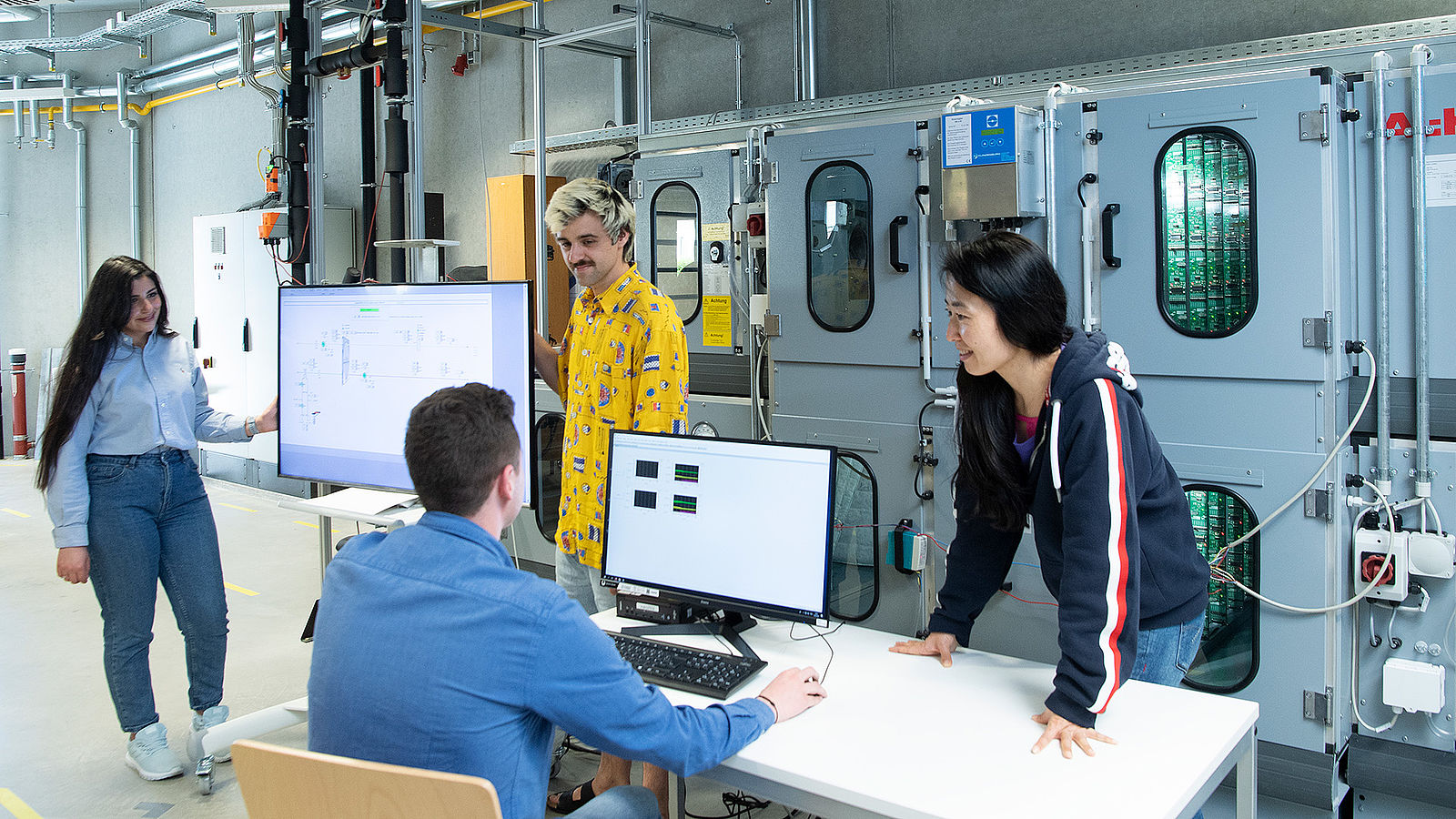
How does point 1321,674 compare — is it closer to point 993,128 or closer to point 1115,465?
point 1115,465

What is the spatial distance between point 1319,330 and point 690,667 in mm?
1788

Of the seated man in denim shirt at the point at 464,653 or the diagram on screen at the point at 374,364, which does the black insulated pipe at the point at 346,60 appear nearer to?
the diagram on screen at the point at 374,364

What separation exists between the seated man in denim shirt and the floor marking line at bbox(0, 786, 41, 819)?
2264 millimetres

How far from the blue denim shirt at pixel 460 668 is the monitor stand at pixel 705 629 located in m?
0.68

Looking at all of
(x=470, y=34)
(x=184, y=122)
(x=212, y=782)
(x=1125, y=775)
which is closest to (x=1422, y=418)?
(x=1125, y=775)

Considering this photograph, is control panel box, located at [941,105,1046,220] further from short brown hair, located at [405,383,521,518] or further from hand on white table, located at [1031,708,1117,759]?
short brown hair, located at [405,383,521,518]

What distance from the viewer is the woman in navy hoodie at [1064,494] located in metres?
1.59

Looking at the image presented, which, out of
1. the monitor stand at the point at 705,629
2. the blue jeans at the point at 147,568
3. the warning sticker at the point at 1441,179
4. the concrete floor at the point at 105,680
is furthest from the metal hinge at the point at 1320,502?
the blue jeans at the point at 147,568

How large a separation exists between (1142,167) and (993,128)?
0.41 m

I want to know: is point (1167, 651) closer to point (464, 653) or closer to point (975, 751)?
point (975, 751)

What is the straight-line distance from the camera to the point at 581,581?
257cm

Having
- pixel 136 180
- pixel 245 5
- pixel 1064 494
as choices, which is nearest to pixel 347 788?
pixel 1064 494

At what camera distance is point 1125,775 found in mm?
1487

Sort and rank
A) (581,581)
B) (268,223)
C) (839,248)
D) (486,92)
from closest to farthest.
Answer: (581,581) → (839,248) → (268,223) → (486,92)
